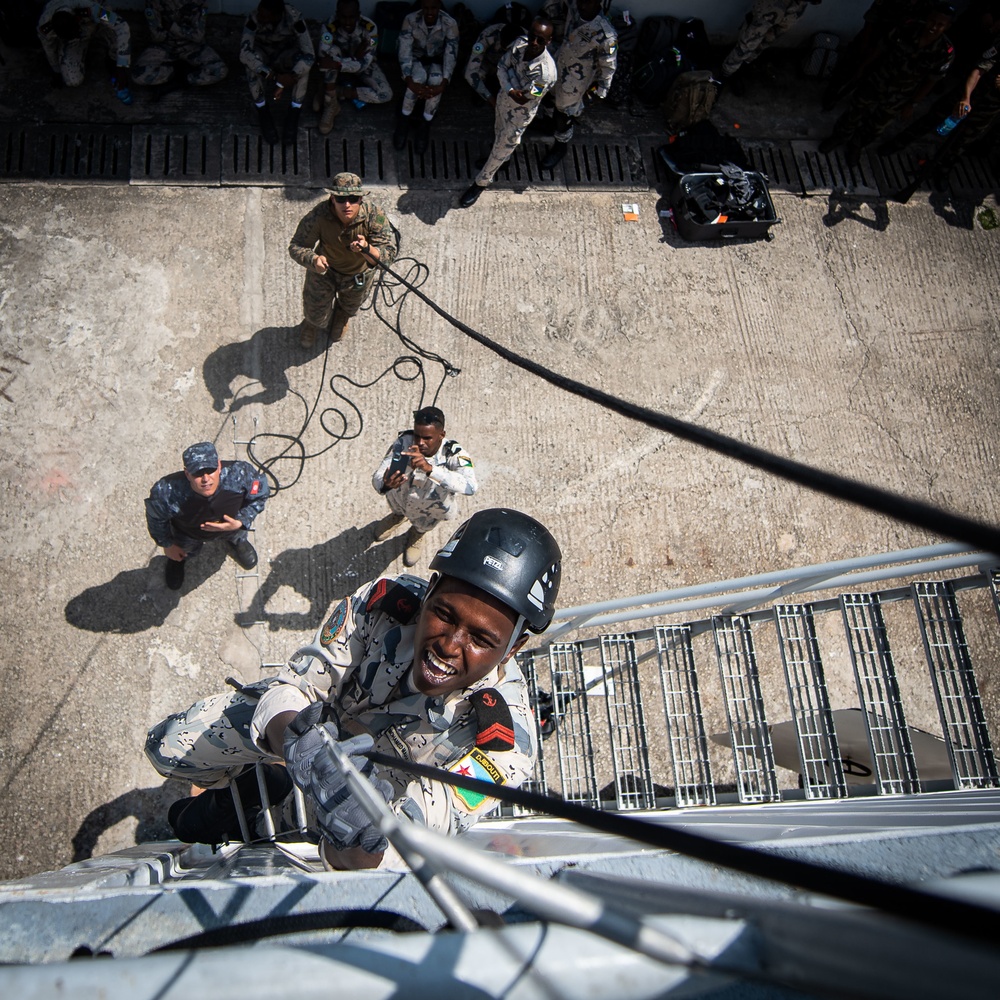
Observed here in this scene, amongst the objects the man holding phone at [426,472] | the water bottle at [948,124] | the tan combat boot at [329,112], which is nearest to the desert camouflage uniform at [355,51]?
the tan combat boot at [329,112]

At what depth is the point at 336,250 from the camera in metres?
5.38

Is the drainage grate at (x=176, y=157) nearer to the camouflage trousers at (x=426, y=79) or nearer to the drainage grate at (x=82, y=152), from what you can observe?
the drainage grate at (x=82, y=152)

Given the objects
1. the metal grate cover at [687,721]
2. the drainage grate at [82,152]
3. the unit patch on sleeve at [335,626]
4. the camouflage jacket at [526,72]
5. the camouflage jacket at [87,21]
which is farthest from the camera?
the drainage grate at [82,152]

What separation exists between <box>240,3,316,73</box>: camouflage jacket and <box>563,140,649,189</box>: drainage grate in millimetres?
2576

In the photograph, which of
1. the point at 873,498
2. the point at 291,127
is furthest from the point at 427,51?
the point at 873,498

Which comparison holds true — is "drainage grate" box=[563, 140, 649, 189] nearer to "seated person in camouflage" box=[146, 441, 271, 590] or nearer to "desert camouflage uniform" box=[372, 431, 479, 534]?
"desert camouflage uniform" box=[372, 431, 479, 534]

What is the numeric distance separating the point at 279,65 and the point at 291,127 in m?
0.49

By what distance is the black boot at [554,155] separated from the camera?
7219 mm

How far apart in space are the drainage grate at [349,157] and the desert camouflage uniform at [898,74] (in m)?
4.65

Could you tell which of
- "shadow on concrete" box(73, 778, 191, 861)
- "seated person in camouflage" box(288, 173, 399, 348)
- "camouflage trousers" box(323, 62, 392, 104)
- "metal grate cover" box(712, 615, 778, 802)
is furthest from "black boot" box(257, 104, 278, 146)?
"metal grate cover" box(712, 615, 778, 802)

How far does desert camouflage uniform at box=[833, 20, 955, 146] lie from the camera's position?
22.7 ft

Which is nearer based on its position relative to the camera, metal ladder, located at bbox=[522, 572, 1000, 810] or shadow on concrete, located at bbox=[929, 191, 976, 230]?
metal ladder, located at bbox=[522, 572, 1000, 810]

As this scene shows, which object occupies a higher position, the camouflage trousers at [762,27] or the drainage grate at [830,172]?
the camouflage trousers at [762,27]

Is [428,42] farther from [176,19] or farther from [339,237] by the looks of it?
[339,237]
